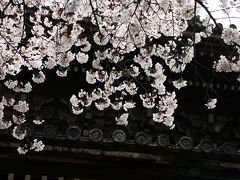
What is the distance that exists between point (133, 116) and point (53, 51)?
1725 millimetres

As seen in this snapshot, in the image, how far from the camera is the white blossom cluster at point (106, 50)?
263 inches

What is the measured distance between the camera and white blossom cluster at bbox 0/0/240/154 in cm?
667


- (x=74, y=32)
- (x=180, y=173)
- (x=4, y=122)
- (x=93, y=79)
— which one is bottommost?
(x=180, y=173)

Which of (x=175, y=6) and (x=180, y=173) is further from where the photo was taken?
(x=180, y=173)

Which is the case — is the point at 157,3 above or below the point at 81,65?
above

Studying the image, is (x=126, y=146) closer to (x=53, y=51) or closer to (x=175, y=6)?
(x=53, y=51)

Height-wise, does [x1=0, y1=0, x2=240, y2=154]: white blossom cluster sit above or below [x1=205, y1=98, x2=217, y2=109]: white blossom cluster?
above

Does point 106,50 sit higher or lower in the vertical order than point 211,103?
higher

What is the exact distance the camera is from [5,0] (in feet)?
22.5

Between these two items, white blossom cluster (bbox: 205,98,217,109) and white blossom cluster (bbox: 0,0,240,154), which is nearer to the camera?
white blossom cluster (bbox: 0,0,240,154)

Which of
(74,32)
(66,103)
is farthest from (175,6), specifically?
(66,103)

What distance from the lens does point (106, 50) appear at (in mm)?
7402

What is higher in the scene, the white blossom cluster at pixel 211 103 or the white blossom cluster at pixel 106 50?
the white blossom cluster at pixel 106 50

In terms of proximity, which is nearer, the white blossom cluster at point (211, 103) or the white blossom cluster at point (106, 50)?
the white blossom cluster at point (106, 50)
